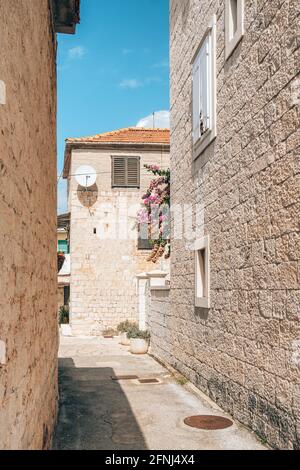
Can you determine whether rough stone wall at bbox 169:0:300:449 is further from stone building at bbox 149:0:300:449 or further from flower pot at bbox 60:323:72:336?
flower pot at bbox 60:323:72:336

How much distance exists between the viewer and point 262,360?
5.65 m

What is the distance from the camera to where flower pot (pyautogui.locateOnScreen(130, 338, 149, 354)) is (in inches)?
564

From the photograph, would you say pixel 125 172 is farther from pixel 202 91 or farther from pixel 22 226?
Result: pixel 22 226

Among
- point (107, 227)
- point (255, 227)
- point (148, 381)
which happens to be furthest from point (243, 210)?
point (107, 227)

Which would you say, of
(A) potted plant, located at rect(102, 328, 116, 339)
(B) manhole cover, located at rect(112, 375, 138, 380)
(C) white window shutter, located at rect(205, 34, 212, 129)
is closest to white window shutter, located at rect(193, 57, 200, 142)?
(C) white window shutter, located at rect(205, 34, 212, 129)

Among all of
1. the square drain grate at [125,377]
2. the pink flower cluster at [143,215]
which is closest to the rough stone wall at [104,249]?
the pink flower cluster at [143,215]

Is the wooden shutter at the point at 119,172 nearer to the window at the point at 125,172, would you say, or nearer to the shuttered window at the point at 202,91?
the window at the point at 125,172

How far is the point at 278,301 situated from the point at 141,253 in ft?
50.9

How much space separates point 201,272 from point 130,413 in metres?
2.58

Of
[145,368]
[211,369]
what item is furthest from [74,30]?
[145,368]

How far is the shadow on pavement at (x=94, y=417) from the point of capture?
18.8 ft

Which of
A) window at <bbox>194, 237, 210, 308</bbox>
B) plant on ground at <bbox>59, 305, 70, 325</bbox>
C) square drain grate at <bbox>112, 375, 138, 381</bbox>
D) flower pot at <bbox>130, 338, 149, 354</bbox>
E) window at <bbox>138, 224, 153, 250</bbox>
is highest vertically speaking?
window at <bbox>138, 224, 153, 250</bbox>

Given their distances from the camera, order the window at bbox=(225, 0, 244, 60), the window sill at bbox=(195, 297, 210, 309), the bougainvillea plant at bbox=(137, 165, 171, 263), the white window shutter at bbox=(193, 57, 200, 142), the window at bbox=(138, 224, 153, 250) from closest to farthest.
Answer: the window at bbox=(225, 0, 244, 60), the window sill at bbox=(195, 297, 210, 309), the white window shutter at bbox=(193, 57, 200, 142), the bougainvillea plant at bbox=(137, 165, 171, 263), the window at bbox=(138, 224, 153, 250)
